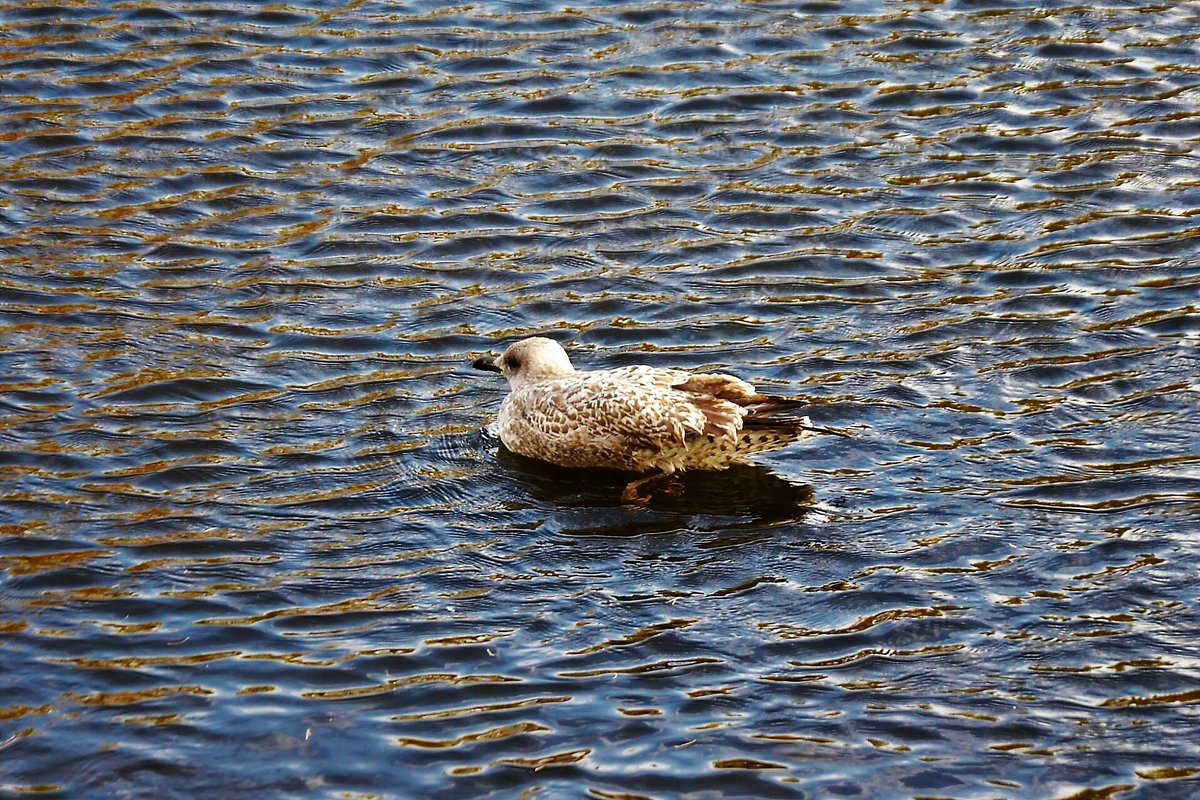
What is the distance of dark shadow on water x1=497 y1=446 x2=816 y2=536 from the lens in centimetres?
845

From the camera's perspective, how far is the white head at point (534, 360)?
368 inches

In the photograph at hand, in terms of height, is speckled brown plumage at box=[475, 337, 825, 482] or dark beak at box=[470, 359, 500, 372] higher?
dark beak at box=[470, 359, 500, 372]

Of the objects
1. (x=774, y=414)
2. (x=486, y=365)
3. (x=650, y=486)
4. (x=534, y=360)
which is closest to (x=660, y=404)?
(x=650, y=486)

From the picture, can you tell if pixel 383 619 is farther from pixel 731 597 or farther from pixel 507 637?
pixel 731 597

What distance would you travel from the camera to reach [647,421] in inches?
345

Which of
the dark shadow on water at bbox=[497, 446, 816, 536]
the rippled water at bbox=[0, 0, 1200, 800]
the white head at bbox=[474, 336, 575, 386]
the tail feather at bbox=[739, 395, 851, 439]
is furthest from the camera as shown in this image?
the white head at bbox=[474, 336, 575, 386]

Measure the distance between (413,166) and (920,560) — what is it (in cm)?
555

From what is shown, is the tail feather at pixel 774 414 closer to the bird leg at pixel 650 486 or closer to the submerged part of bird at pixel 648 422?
the submerged part of bird at pixel 648 422

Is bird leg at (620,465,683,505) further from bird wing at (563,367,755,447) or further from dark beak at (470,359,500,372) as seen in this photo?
dark beak at (470,359,500,372)

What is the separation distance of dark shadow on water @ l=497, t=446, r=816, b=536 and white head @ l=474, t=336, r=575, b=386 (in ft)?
1.42

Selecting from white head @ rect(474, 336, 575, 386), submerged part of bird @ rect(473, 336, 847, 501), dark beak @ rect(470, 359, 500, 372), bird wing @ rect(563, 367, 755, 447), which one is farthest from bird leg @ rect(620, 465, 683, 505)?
dark beak @ rect(470, 359, 500, 372)

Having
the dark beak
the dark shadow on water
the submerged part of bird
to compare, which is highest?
the dark beak

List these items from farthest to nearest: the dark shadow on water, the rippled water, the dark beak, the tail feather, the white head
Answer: the dark beak, the white head, the tail feather, the dark shadow on water, the rippled water

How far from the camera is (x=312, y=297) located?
1071cm
